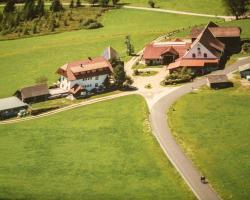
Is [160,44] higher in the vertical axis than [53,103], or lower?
higher

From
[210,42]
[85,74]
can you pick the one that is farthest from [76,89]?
[210,42]

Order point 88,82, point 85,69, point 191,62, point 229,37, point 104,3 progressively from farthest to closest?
1. point 104,3
2. point 229,37
3. point 191,62
4. point 85,69
5. point 88,82

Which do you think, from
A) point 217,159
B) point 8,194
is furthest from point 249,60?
point 8,194

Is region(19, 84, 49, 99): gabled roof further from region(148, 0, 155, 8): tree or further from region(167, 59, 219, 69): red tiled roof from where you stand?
region(148, 0, 155, 8): tree

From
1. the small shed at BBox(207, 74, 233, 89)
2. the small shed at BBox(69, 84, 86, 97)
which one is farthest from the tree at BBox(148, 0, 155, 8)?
the small shed at BBox(207, 74, 233, 89)

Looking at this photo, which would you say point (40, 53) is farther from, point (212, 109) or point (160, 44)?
point (212, 109)

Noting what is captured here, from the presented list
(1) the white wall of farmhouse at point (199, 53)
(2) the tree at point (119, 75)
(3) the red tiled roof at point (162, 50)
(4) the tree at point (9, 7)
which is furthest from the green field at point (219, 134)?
(4) the tree at point (9, 7)

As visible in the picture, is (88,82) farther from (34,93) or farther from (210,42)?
(210,42)
